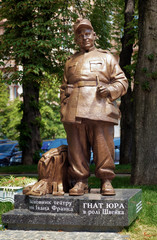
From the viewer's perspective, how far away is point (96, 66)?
19.9 feet

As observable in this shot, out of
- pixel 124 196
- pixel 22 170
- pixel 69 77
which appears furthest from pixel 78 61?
pixel 22 170

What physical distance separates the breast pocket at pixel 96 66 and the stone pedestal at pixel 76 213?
1.97m

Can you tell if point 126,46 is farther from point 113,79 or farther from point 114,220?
point 114,220

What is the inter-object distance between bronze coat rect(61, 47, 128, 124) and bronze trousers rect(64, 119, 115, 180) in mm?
163

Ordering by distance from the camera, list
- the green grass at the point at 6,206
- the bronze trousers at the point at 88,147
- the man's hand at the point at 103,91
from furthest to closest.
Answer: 1. the green grass at the point at 6,206
2. the bronze trousers at the point at 88,147
3. the man's hand at the point at 103,91

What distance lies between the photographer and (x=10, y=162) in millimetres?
19688

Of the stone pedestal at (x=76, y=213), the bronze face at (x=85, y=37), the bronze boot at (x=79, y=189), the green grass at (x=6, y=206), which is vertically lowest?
the green grass at (x=6, y=206)

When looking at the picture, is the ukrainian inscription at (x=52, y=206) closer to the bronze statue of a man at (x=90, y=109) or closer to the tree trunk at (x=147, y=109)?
the bronze statue of a man at (x=90, y=109)

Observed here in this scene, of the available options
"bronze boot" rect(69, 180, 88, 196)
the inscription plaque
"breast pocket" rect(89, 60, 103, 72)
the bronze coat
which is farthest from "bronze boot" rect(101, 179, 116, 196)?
"breast pocket" rect(89, 60, 103, 72)

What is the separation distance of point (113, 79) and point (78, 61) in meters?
0.64

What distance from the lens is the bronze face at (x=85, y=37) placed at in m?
6.23

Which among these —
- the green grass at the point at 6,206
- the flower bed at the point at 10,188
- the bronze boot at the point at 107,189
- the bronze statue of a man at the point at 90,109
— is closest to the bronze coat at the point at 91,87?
the bronze statue of a man at the point at 90,109

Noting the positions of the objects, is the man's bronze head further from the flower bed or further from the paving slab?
the flower bed

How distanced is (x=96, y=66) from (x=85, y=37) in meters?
0.57
